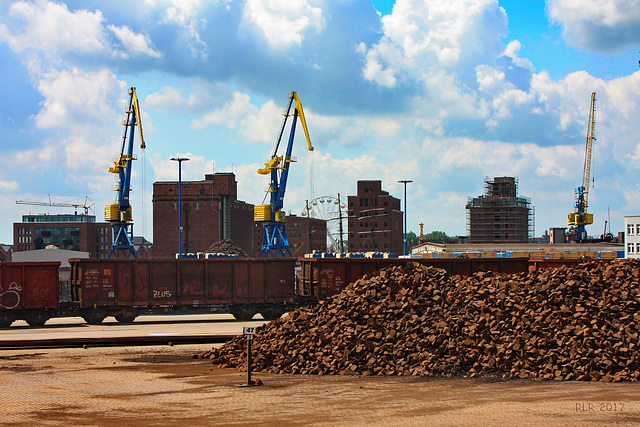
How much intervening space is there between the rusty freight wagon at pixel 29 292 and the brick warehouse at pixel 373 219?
10592cm

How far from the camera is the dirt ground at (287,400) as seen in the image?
12117mm

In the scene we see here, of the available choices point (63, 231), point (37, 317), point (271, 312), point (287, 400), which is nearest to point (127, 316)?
point (37, 317)

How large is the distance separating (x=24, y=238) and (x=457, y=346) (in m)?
137

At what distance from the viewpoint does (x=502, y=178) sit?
13325cm

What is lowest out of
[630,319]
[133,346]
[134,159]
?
[133,346]

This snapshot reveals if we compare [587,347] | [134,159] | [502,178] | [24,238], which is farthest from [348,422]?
[24,238]

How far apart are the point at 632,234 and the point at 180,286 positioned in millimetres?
80403

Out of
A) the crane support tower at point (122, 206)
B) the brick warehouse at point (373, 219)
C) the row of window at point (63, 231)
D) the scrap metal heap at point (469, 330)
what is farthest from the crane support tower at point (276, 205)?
the row of window at point (63, 231)

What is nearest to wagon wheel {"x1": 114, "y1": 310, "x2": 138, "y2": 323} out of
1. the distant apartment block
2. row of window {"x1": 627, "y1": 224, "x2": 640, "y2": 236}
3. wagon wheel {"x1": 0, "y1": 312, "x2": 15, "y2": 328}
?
wagon wheel {"x1": 0, "y1": 312, "x2": 15, "y2": 328}

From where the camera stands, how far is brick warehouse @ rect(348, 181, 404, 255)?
442 feet

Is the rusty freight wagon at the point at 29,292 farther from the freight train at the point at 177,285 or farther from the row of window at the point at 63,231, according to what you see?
the row of window at the point at 63,231

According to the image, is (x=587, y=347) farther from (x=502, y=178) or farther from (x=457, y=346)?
(x=502, y=178)

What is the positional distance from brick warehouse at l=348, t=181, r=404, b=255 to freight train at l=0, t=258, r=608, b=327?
331ft

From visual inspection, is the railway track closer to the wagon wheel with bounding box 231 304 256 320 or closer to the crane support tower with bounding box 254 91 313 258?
the wagon wheel with bounding box 231 304 256 320
